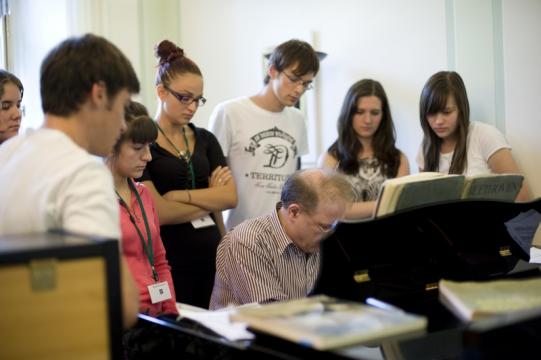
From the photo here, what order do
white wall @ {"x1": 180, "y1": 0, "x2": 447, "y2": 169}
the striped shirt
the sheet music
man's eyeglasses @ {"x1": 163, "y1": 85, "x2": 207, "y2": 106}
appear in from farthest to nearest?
white wall @ {"x1": 180, "y1": 0, "x2": 447, "y2": 169} → man's eyeglasses @ {"x1": 163, "y1": 85, "x2": 207, "y2": 106} → the striped shirt → the sheet music

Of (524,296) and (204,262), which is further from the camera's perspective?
(204,262)

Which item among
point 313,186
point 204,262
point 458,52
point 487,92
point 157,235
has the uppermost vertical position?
point 458,52

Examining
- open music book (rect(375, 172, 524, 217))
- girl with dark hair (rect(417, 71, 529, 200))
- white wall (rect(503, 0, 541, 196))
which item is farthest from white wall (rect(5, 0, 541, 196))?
open music book (rect(375, 172, 524, 217))

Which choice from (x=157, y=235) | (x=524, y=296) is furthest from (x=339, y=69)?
(x=524, y=296)

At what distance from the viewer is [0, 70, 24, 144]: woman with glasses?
2.64 meters

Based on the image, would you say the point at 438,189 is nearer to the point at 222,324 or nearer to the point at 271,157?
the point at 222,324

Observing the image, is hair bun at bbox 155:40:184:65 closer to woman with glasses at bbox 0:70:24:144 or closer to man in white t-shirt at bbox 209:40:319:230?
man in white t-shirt at bbox 209:40:319:230

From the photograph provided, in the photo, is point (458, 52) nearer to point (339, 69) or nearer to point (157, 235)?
point (339, 69)

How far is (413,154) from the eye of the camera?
380 centimetres

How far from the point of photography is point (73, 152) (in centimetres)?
136

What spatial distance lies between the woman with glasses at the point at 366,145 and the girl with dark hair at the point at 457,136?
0.18 metres

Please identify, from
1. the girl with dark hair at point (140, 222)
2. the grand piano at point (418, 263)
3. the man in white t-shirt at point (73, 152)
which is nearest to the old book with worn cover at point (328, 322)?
the grand piano at point (418, 263)

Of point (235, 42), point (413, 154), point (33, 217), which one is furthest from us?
point (235, 42)

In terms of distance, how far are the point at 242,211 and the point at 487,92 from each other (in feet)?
4.57
